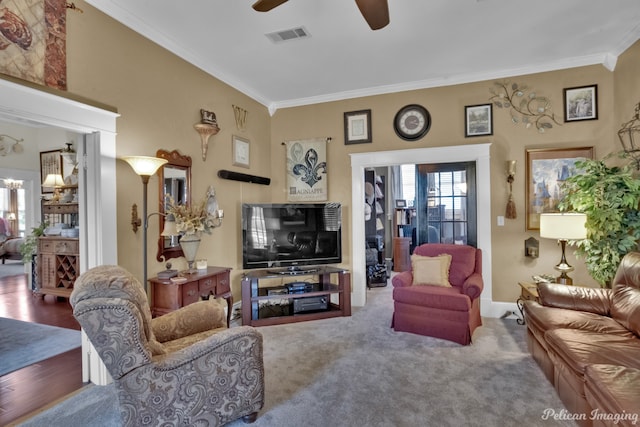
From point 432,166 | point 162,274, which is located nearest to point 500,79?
point 432,166

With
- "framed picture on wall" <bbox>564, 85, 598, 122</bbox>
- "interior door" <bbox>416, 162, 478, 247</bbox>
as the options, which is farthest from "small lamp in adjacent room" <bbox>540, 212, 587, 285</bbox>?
"interior door" <bbox>416, 162, 478, 247</bbox>

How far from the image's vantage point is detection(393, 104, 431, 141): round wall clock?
4168mm

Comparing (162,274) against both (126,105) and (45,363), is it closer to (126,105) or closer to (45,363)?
(45,363)

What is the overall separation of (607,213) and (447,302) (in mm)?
1561

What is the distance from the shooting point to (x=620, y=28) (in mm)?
2984

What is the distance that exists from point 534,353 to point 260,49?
376cm

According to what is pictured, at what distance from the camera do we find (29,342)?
10.4 ft

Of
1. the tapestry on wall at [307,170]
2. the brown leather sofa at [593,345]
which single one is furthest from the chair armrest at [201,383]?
the tapestry on wall at [307,170]

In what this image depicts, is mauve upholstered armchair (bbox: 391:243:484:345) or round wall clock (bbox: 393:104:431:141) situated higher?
round wall clock (bbox: 393:104:431:141)

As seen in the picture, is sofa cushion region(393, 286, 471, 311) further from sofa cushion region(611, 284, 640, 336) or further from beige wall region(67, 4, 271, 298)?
beige wall region(67, 4, 271, 298)

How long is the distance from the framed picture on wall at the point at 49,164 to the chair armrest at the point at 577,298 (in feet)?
22.4

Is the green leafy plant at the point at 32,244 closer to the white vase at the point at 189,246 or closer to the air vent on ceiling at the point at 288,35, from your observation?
the white vase at the point at 189,246

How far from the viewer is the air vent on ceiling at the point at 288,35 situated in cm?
296

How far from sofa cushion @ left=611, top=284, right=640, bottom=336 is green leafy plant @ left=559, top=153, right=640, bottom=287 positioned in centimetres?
53
